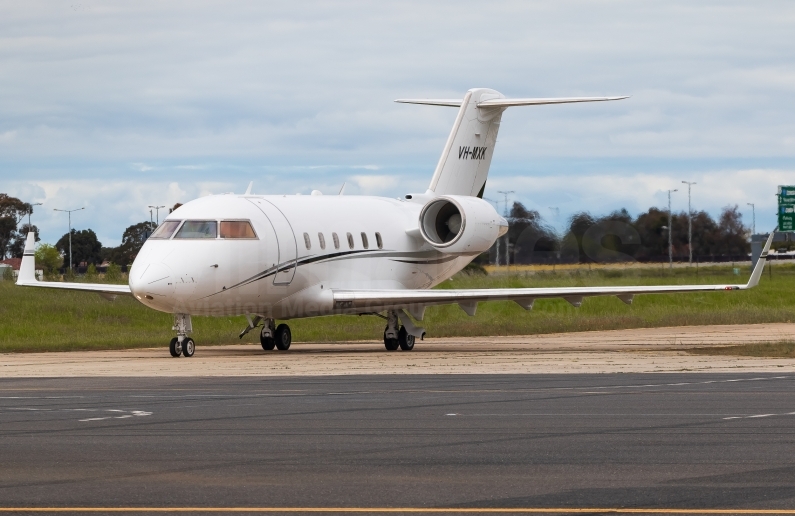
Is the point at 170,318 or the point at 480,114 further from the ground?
the point at 480,114

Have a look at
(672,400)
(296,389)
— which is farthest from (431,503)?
(296,389)

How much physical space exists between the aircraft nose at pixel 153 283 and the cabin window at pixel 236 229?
73.9 inches

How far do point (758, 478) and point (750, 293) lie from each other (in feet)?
151

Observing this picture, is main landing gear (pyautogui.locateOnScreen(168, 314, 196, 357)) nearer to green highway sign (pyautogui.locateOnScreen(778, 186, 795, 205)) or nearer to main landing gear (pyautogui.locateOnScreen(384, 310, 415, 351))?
main landing gear (pyautogui.locateOnScreen(384, 310, 415, 351))

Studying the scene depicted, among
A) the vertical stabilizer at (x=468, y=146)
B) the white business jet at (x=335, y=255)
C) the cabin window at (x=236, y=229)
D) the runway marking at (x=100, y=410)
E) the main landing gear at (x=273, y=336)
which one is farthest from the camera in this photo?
the vertical stabilizer at (x=468, y=146)

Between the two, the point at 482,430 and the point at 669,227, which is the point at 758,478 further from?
the point at 669,227

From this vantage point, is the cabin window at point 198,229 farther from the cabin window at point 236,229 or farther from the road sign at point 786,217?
the road sign at point 786,217

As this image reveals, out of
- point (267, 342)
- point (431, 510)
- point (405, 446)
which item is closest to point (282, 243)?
point (267, 342)

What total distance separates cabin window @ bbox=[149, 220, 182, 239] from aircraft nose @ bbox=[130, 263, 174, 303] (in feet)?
3.98

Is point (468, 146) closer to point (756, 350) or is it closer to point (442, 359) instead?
point (442, 359)

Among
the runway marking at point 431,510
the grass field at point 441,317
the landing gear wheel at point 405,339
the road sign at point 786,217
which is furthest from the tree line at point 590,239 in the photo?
the runway marking at point 431,510

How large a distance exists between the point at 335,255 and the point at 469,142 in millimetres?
6999

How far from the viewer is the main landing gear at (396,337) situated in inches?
1197

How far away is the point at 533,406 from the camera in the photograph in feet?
49.7
